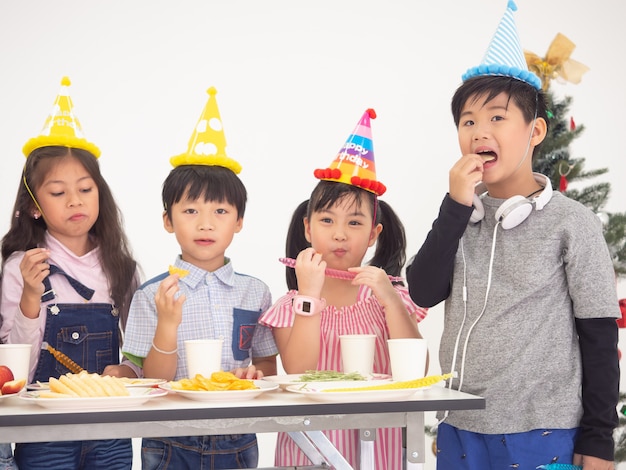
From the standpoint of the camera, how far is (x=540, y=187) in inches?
65.8

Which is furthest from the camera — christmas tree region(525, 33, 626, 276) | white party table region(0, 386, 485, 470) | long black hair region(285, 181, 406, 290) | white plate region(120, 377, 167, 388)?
christmas tree region(525, 33, 626, 276)

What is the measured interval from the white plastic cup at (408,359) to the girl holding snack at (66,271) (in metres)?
0.73

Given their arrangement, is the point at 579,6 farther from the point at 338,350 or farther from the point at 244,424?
the point at 244,424

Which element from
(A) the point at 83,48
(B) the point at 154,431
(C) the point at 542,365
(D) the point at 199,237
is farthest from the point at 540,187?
(A) the point at 83,48

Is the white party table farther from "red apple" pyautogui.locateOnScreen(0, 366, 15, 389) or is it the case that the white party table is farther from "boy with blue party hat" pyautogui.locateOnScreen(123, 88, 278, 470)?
"boy with blue party hat" pyautogui.locateOnScreen(123, 88, 278, 470)

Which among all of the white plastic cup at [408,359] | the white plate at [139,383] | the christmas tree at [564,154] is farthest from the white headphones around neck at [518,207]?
the christmas tree at [564,154]

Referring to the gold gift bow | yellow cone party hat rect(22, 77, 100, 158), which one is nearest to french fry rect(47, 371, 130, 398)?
yellow cone party hat rect(22, 77, 100, 158)

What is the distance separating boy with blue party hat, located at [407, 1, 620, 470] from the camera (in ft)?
4.80

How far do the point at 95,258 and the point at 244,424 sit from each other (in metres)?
0.92

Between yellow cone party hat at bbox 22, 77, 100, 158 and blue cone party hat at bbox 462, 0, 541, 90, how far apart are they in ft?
3.35

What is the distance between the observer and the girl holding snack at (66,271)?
1767mm

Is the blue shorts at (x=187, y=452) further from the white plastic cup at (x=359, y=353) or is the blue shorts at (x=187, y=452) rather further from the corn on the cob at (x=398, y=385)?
the corn on the cob at (x=398, y=385)

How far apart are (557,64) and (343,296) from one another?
1265mm

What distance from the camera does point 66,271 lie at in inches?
75.1
